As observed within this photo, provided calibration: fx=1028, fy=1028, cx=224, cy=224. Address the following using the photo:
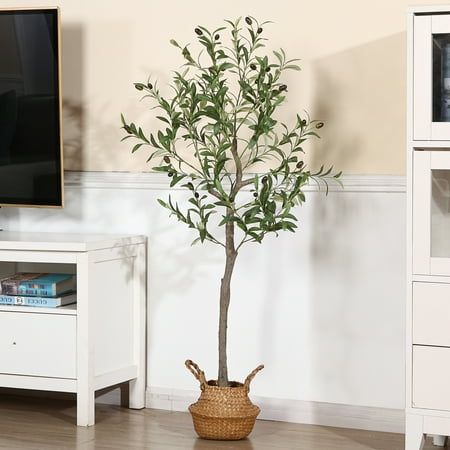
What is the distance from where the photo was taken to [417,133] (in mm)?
2918

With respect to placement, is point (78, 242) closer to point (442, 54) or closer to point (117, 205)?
point (117, 205)

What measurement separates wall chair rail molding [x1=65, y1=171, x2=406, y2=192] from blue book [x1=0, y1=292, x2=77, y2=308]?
1.55ft

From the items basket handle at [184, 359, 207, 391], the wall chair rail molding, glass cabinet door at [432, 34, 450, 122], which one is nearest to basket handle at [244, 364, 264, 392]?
basket handle at [184, 359, 207, 391]

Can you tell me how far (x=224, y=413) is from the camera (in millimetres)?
3193

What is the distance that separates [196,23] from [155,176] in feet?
1.82

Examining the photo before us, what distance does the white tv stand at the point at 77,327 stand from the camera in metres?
3.32

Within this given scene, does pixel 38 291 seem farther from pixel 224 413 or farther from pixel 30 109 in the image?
pixel 224 413

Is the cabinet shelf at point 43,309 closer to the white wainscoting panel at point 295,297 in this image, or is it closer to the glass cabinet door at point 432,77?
the white wainscoting panel at point 295,297

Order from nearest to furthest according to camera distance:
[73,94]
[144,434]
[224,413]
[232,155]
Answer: [224,413] → [144,434] → [232,155] → [73,94]

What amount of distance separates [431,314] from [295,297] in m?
0.67

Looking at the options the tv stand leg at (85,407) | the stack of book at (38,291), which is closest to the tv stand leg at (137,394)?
the tv stand leg at (85,407)

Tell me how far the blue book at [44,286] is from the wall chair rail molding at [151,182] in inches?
16.6

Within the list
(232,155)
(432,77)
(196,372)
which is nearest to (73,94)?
(232,155)

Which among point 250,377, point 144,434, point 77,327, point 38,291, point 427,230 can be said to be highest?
point 427,230
